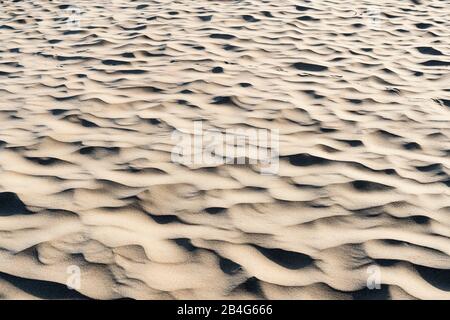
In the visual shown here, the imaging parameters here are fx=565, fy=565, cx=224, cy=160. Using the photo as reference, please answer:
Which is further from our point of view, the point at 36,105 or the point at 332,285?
the point at 36,105

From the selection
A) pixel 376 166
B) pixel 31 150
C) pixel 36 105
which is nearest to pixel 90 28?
pixel 36 105

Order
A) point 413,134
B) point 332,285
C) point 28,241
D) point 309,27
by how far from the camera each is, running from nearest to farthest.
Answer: point 332,285 < point 28,241 < point 413,134 < point 309,27

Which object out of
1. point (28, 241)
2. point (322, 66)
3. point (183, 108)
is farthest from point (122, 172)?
point (322, 66)

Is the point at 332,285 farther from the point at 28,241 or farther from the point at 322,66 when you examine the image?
the point at 322,66

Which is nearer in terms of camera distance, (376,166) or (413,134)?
(376,166)

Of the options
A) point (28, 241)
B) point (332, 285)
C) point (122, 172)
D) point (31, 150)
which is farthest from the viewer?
point (31, 150)
